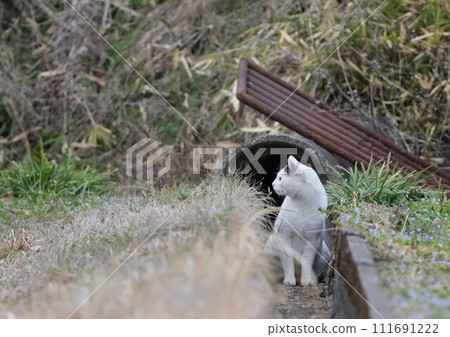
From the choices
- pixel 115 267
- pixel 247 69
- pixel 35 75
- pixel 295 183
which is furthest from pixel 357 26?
pixel 115 267

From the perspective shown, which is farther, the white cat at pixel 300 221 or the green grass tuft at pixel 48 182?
the green grass tuft at pixel 48 182

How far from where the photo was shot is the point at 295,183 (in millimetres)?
5293

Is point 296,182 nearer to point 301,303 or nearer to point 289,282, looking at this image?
point 289,282

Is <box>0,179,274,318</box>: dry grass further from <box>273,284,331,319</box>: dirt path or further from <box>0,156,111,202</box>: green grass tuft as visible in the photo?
<box>0,156,111,202</box>: green grass tuft

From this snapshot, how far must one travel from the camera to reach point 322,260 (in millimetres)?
5434

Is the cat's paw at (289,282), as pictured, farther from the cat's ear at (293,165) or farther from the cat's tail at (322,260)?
the cat's ear at (293,165)

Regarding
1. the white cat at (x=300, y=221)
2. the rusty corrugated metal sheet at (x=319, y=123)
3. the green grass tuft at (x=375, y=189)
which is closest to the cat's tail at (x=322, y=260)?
the white cat at (x=300, y=221)

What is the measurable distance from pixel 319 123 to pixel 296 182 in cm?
172

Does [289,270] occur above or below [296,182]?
below

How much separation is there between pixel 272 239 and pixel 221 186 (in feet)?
1.68

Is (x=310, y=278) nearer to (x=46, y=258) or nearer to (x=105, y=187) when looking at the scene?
(x=46, y=258)

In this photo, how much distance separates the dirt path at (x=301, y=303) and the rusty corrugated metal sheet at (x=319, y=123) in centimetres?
179

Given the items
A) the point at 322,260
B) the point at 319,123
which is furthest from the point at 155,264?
the point at 319,123

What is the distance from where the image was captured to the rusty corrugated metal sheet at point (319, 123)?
670 cm
